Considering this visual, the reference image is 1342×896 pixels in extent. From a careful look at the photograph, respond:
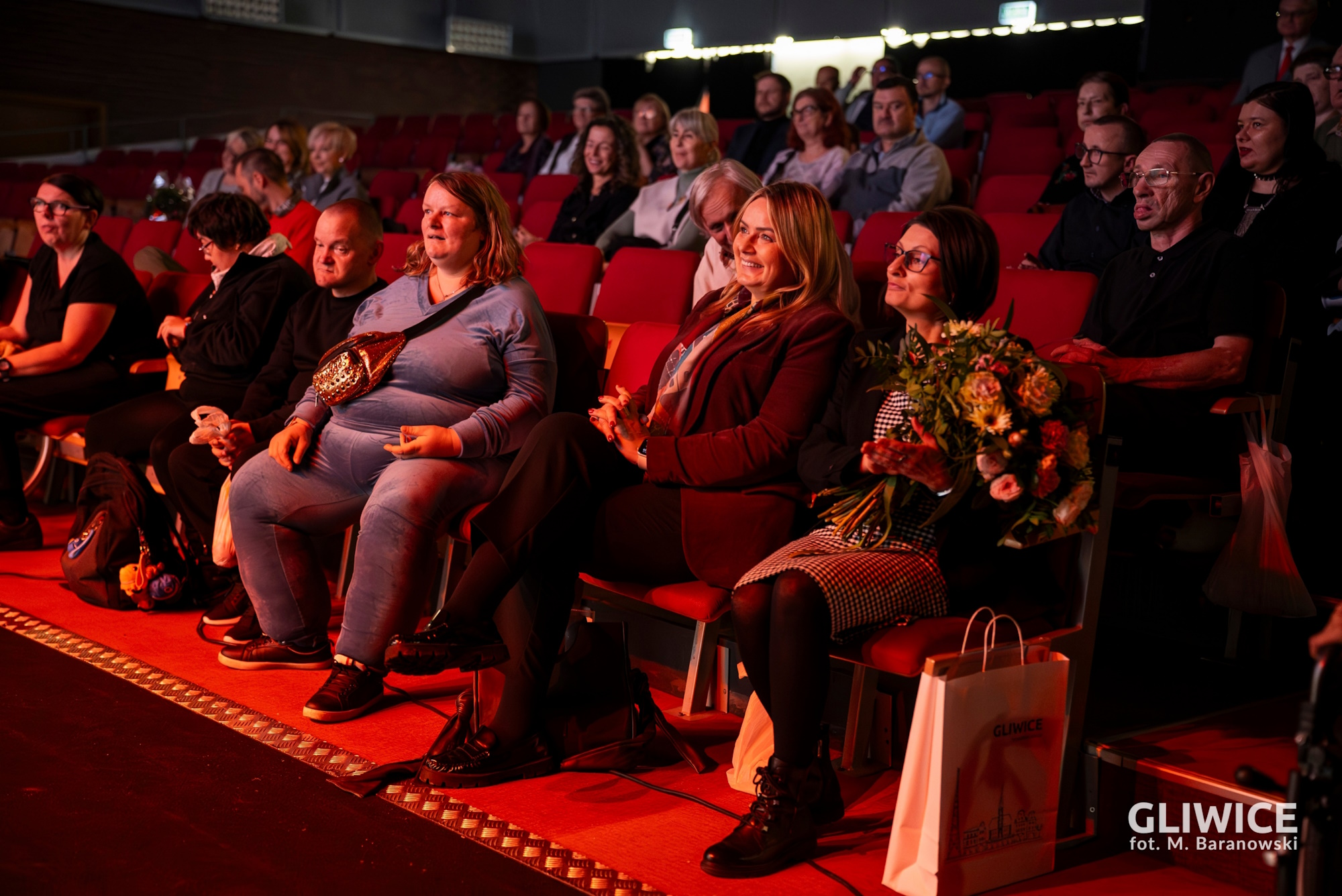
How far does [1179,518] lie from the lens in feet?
8.18

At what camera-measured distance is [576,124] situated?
6.99 m

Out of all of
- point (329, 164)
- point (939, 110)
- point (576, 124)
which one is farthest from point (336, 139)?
point (939, 110)

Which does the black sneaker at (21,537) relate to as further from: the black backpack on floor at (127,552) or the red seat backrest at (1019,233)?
the red seat backrest at (1019,233)

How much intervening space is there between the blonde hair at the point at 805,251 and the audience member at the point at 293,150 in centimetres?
421

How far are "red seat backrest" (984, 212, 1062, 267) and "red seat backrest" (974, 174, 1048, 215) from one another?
3.45ft

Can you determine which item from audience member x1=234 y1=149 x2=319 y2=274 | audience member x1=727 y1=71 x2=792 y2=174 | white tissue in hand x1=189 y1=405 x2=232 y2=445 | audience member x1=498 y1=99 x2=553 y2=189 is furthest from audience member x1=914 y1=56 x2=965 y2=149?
white tissue in hand x1=189 y1=405 x2=232 y2=445

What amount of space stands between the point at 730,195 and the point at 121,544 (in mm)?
1855

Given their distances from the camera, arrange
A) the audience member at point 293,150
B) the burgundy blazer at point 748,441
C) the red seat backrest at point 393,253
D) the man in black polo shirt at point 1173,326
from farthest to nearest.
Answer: the audience member at point 293,150 → the red seat backrest at point 393,253 → the man in black polo shirt at point 1173,326 → the burgundy blazer at point 748,441

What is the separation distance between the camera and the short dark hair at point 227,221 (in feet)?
11.0

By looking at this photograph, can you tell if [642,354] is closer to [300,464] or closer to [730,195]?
[730,195]

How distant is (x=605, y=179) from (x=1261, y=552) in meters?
3.28

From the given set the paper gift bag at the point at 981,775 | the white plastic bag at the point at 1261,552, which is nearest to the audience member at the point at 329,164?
the white plastic bag at the point at 1261,552

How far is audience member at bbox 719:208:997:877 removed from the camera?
180cm

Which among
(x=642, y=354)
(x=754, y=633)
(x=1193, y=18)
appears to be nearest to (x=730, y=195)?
(x=642, y=354)
